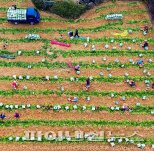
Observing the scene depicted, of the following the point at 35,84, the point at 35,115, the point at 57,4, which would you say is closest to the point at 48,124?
the point at 35,115

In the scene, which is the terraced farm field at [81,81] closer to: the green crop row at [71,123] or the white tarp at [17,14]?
the green crop row at [71,123]

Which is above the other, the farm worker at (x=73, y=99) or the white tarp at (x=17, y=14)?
the white tarp at (x=17, y=14)

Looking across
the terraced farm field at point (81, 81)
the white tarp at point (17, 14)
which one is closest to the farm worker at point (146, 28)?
the terraced farm field at point (81, 81)

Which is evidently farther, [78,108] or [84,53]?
[84,53]

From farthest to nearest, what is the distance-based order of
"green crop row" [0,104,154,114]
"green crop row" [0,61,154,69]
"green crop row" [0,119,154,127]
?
"green crop row" [0,61,154,69] < "green crop row" [0,104,154,114] < "green crop row" [0,119,154,127]

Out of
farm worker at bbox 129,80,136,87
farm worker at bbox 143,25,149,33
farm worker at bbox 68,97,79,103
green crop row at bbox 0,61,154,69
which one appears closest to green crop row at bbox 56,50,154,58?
green crop row at bbox 0,61,154,69

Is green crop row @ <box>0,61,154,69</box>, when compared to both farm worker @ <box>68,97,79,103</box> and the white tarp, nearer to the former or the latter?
farm worker @ <box>68,97,79,103</box>

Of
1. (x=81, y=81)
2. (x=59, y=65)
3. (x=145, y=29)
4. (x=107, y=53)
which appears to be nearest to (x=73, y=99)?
(x=81, y=81)

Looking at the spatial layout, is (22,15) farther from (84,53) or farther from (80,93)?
(80,93)
